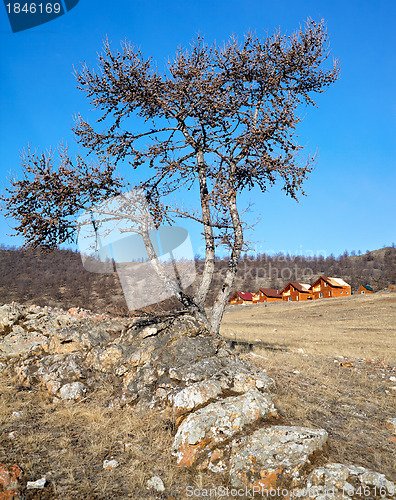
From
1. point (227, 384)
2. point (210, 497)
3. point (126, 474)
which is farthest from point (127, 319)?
point (210, 497)

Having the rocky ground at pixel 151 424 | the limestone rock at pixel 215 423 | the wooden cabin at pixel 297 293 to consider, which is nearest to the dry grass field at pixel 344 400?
→ the rocky ground at pixel 151 424

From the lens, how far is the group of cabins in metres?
74.8

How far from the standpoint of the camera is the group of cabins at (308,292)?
7475cm

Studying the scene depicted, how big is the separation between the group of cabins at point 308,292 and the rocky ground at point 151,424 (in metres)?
72.8

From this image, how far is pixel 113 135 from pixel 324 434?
9768mm

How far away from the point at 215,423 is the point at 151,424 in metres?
1.34

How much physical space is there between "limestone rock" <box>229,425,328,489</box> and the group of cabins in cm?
7507

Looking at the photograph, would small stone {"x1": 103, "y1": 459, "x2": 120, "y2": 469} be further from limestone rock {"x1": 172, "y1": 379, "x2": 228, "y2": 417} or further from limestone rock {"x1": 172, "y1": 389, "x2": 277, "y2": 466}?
limestone rock {"x1": 172, "y1": 379, "x2": 228, "y2": 417}

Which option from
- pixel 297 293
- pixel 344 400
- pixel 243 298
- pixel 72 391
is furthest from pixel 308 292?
pixel 72 391

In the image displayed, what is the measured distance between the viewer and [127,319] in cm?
1024

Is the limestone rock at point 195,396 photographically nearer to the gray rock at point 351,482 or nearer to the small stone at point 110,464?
the small stone at point 110,464

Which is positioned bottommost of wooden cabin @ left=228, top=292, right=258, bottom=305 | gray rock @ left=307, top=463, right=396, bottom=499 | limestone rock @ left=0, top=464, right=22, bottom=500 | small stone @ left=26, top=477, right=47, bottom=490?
wooden cabin @ left=228, top=292, right=258, bottom=305

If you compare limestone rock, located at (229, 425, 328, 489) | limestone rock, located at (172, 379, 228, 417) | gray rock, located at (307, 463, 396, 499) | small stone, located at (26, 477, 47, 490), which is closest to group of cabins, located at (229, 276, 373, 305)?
limestone rock, located at (172, 379, 228, 417)

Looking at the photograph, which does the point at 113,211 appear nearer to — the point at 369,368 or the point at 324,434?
the point at 324,434
